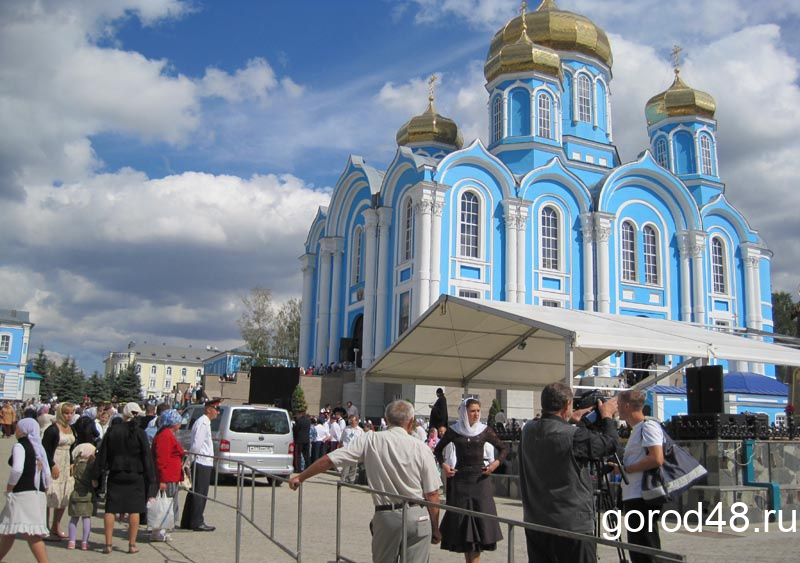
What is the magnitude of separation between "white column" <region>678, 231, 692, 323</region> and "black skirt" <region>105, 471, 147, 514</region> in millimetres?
30762

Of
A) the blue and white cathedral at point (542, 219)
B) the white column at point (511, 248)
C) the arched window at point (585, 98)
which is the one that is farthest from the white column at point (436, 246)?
the arched window at point (585, 98)

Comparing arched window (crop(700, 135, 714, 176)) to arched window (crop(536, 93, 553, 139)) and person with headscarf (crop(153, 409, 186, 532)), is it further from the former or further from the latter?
person with headscarf (crop(153, 409, 186, 532))

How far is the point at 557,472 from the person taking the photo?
4426mm

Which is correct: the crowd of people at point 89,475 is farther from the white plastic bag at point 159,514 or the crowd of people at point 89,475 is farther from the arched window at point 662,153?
the arched window at point 662,153

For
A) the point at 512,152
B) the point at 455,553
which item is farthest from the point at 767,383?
the point at 455,553

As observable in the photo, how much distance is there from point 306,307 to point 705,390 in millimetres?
29546

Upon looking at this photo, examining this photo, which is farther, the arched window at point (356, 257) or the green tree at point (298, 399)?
the arched window at point (356, 257)

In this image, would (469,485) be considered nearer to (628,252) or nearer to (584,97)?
(628,252)

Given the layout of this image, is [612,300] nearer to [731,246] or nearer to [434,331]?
[731,246]

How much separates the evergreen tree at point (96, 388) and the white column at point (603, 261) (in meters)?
48.7

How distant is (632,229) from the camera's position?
1362 inches

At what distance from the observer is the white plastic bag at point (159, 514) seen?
8.63m

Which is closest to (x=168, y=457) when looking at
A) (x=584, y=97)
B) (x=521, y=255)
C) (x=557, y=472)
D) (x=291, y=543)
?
(x=291, y=543)

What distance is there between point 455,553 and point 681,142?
39.2m
